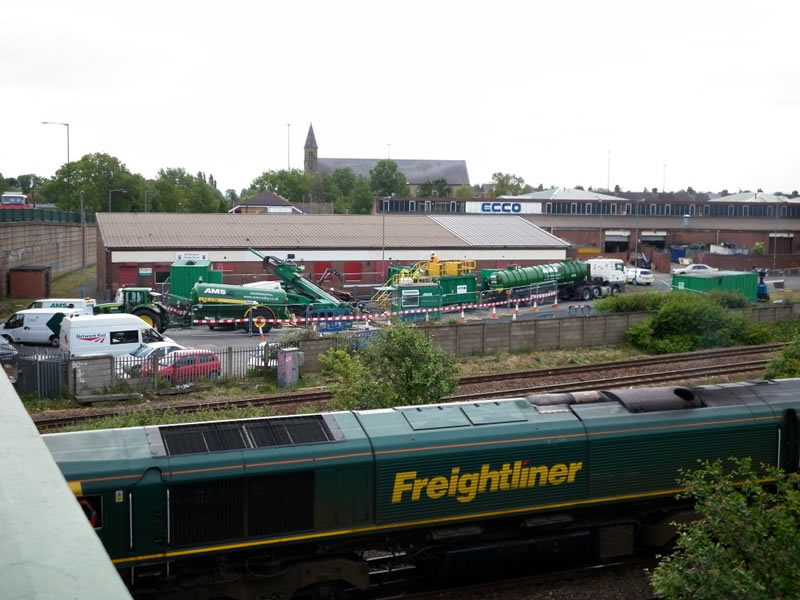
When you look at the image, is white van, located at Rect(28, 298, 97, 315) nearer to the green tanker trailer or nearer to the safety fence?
the safety fence

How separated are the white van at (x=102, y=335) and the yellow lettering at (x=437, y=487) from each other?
19.5 m

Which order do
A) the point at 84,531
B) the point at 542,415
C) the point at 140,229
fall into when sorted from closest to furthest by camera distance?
the point at 84,531 → the point at 542,415 → the point at 140,229

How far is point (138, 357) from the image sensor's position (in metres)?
25.8

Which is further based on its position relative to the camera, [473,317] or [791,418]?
[473,317]

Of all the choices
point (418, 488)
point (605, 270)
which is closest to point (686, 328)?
point (605, 270)

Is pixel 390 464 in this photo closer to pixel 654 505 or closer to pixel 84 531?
pixel 654 505

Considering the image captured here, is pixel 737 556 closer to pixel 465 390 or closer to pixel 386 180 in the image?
pixel 465 390

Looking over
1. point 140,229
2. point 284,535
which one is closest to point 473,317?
point 140,229

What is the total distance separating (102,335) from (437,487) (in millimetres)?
19985

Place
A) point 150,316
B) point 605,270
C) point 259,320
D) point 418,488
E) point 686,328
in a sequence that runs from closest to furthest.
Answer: point 418,488 < point 686,328 < point 150,316 < point 259,320 < point 605,270

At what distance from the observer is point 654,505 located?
40.3 feet

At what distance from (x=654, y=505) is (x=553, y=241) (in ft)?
160

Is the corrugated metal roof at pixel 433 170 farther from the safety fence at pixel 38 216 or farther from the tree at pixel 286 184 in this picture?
the safety fence at pixel 38 216

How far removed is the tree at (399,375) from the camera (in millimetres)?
16172
